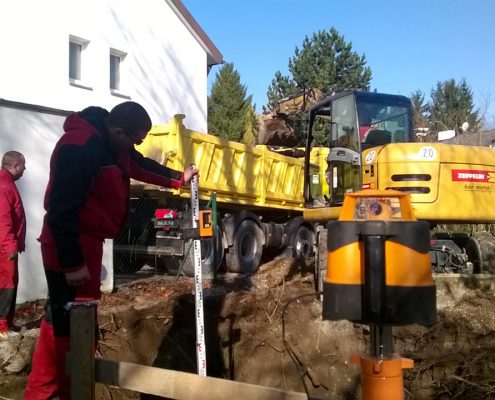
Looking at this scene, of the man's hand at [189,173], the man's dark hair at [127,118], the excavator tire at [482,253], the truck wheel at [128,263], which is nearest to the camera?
the man's dark hair at [127,118]

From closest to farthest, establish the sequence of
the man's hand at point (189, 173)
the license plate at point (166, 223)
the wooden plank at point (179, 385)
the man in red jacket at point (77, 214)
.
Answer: the wooden plank at point (179, 385)
the man in red jacket at point (77, 214)
the man's hand at point (189, 173)
the license plate at point (166, 223)

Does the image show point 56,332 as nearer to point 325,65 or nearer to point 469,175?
point 469,175

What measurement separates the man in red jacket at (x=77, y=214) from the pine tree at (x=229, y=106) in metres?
32.7

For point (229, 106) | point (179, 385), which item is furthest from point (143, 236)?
point (229, 106)

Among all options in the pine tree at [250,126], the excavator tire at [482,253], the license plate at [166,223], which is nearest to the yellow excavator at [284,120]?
the license plate at [166,223]

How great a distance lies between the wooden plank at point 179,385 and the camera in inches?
81.1

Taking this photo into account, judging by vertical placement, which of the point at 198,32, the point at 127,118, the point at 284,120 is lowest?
the point at 127,118

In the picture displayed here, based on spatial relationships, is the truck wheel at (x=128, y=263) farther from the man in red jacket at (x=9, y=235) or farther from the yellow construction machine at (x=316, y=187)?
the man in red jacket at (x=9, y=235)

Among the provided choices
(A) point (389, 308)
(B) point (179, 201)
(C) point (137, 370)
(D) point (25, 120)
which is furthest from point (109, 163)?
(B) point (179, 201)

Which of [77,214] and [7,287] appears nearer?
[77,214]

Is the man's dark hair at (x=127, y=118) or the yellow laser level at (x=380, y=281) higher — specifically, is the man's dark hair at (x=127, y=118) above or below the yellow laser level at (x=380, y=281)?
above

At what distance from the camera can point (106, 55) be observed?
1691 centimetres

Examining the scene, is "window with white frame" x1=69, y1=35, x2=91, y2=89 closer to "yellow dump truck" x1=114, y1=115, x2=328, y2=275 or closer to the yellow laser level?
"yellow dump truck" x1=114, y1=115, x2=328, y2=275

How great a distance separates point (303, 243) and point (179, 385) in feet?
34.8
